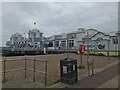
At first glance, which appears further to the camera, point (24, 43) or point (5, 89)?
point (24, 43)

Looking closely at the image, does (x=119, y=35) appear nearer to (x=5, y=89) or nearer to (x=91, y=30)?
(x=91, y=30)

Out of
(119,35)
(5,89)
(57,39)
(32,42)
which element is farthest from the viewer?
(32,42)

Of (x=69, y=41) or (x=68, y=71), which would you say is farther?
(x=69, y=41)

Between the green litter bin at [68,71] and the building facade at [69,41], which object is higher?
the building facade at [69,41]

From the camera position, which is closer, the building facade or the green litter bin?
the green litter bin

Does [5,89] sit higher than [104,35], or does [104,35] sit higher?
[104,35]

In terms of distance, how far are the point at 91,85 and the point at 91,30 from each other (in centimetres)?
4930

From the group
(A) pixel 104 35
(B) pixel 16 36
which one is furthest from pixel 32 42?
(A) pixel 104 35

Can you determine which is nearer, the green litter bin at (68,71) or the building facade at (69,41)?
the green litter bin at (68,71)

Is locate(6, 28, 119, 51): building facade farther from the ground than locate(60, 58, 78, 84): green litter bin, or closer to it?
farther from the ground

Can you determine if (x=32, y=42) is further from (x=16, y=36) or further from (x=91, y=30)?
(x=91, y=30)

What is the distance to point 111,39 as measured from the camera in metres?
45.7

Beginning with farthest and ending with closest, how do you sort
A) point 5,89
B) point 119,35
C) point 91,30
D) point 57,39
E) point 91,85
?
1. point 57,39
2. point 91,30
3. point 119,35
4. point 91,85
5. point 5,89

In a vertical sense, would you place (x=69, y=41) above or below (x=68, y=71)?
above
